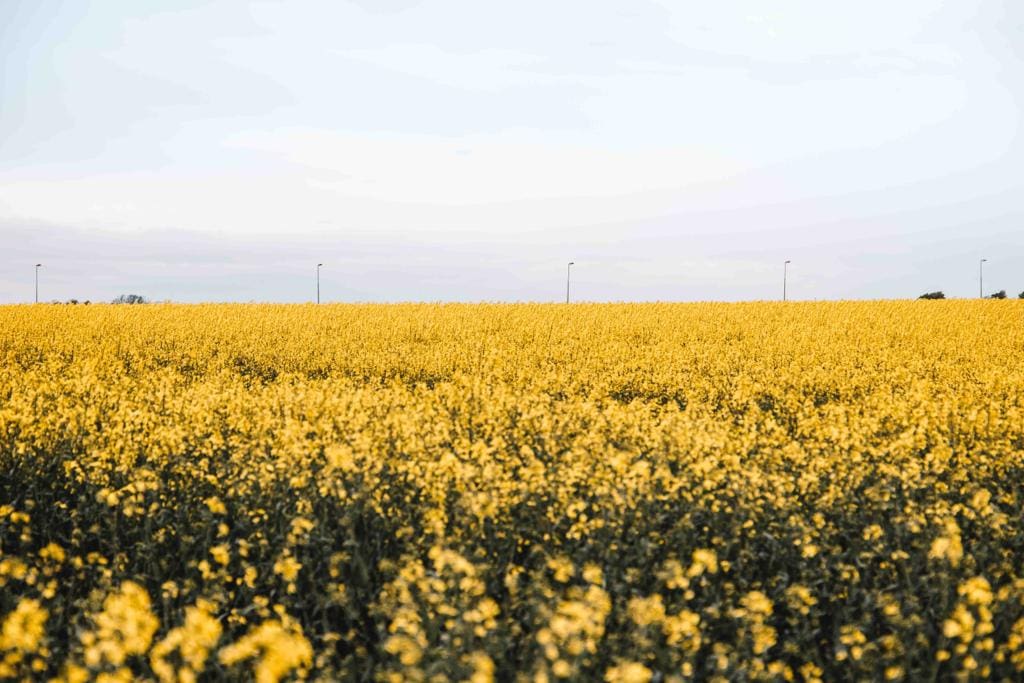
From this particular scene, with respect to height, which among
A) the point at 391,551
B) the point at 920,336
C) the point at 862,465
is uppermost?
the point at 920,336

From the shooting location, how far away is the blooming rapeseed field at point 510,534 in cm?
419

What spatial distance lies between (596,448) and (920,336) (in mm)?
19253

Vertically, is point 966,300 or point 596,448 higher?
point 966,300

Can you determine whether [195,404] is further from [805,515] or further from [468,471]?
[805,515]

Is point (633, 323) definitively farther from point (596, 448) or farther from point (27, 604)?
point (27, 604)

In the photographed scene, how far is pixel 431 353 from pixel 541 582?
14.4 meters

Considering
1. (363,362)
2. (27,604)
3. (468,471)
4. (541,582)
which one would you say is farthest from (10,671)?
(363,362)

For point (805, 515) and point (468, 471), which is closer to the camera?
point (468, 471)

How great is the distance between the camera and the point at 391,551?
6312mm

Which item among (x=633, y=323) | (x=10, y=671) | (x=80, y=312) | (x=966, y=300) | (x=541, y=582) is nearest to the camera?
(x=10, y=671)

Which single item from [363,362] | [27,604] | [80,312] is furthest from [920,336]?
[80,312]

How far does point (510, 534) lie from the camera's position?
6195 millimetres

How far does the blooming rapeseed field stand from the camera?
4.19 metres

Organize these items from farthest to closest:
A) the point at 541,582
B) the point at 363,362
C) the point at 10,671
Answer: the point at 363,362, the point at 541,582, the point at 10,671
